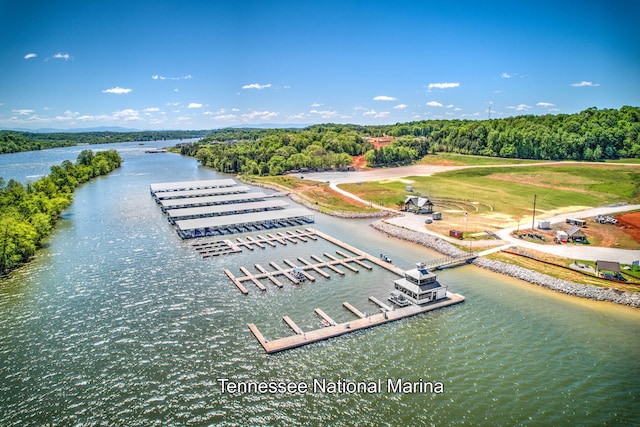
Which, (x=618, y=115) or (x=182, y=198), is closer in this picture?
(x=182, y=198)

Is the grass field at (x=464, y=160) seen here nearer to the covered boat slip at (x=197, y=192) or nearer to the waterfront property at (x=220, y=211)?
the covered boat slip at (x=197, y=192)

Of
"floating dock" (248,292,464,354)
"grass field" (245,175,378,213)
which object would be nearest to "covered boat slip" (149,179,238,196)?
"grass field" (245,175,378,213)

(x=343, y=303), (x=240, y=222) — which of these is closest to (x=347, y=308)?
(x=343, y=303)

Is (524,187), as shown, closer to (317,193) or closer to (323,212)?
(317,193)

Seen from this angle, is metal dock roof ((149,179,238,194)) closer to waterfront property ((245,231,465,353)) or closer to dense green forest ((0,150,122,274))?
dense green forest ((0,150,122,274))

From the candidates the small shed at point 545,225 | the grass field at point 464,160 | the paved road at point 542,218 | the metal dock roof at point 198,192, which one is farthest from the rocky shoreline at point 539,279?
the grass field at point 464,160

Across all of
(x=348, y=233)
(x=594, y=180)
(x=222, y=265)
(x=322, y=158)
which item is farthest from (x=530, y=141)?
(x=222, y=265)

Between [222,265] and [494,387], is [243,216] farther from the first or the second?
[494,387]
